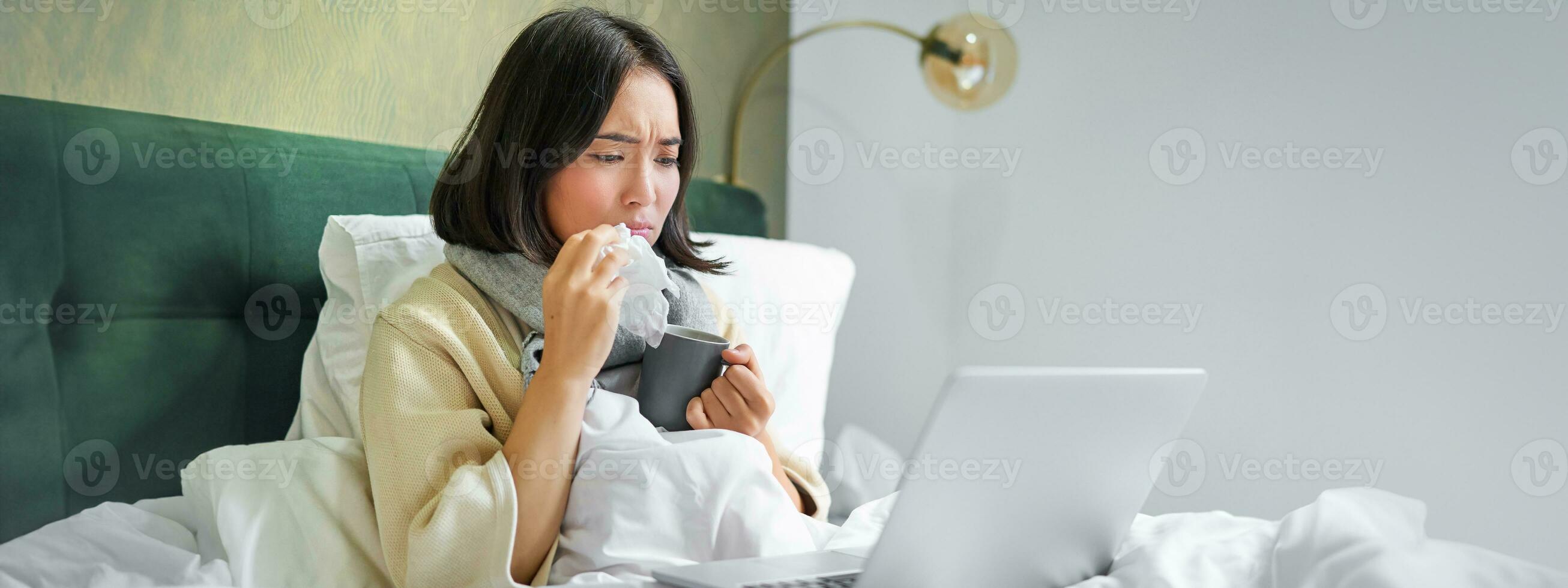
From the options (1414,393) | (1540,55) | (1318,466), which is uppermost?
(1540,55)

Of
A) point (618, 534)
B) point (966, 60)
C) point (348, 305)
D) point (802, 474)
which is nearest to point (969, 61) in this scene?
point (966, 60)

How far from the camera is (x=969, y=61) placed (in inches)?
77.8

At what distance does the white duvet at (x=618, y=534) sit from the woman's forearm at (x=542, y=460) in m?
0.02

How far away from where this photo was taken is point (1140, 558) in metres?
0.95

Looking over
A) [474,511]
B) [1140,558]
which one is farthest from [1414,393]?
[474,511]

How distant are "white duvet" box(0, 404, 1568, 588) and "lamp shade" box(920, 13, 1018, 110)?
1078mm

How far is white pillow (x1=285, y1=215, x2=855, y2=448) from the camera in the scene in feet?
4.09

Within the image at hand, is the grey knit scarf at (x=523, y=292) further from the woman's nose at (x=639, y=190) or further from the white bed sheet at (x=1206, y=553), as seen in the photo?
the white bed sheet at (x=1206, y=553)

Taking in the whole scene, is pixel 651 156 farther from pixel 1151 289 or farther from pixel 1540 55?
pixel 1540 55

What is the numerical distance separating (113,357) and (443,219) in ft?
1.27

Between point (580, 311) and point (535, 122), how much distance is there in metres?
0.28

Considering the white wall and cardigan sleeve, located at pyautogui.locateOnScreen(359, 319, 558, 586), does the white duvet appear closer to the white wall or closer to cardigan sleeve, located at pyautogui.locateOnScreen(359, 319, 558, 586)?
cardigan sleeve, located at pyautogui.locateOnScreen(359, 319, 558, 586)

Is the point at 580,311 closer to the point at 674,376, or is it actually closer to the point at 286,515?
the point at 674,376

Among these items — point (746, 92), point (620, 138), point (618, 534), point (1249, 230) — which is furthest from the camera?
point (746, 92)
